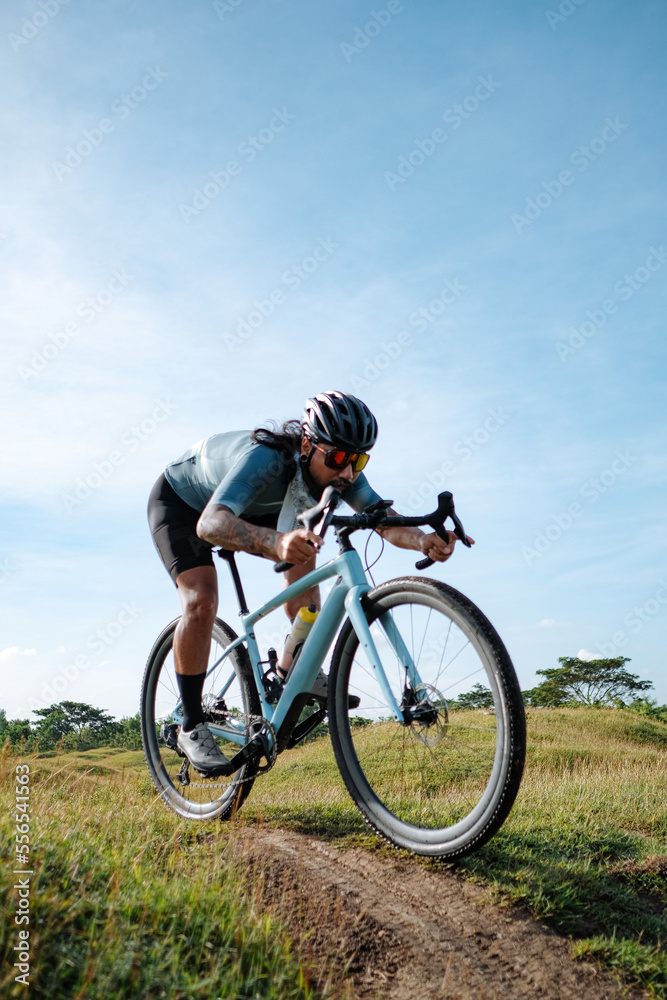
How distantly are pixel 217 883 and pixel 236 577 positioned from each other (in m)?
2.10

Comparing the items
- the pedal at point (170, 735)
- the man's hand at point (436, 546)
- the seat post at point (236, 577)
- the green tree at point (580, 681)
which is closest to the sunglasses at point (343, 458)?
the man's hand at point (436, 546)

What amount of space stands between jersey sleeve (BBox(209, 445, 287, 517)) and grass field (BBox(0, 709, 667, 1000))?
1.71 meters

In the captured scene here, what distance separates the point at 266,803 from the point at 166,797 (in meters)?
0.79

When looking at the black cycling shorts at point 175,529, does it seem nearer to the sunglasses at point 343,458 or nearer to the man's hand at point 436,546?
the sunglasses at point 343,458

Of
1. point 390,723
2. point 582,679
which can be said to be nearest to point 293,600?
point 390,723

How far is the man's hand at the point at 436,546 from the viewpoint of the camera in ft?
13.0

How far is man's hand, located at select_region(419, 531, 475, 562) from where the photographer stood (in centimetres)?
397

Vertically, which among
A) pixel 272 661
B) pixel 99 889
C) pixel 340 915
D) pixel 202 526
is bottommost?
pixel 340 915

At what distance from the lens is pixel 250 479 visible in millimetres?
4039

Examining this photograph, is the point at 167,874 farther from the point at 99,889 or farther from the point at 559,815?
the point at 559,815

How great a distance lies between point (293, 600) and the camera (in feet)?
14.8

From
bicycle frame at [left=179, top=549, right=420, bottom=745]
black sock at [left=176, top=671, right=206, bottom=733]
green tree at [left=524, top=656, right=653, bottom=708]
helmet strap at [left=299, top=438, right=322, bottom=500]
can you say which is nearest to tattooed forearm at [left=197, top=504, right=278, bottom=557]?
bicycle frame at [left=179, top=549, right=420, bottom=745]

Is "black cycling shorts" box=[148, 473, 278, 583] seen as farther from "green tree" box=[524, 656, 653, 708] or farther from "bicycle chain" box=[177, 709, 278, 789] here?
A: "green tree" box=[524, 656, 653, 708]

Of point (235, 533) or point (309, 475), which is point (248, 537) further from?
point (309, 475)
